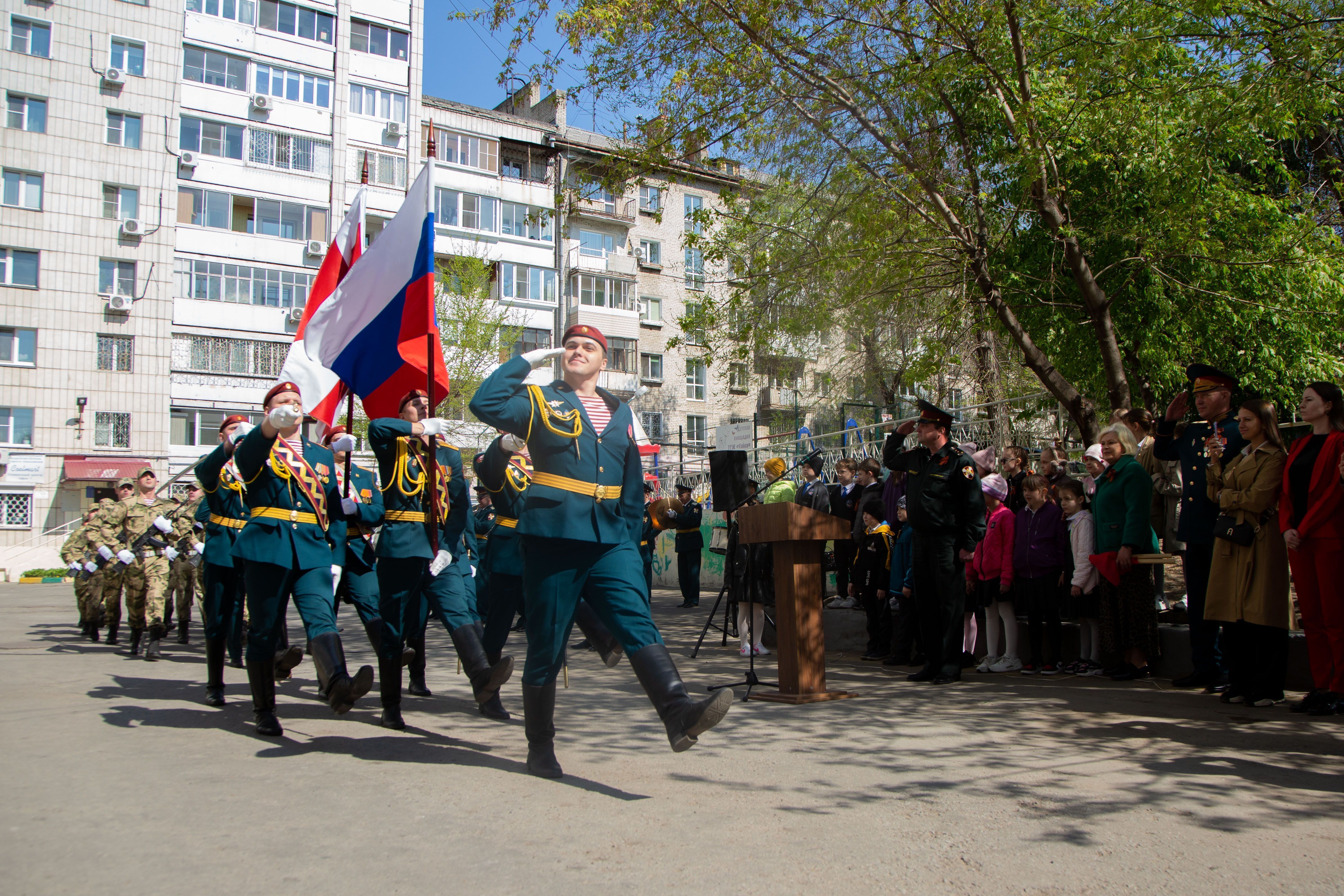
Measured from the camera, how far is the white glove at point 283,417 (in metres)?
5.69

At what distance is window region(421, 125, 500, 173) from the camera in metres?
45.0

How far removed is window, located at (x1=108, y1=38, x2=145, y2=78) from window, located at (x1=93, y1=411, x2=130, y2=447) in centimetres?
1332

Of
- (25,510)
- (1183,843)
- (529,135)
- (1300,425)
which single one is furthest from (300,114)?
(1183,843)

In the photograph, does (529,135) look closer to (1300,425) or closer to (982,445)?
(982,445)

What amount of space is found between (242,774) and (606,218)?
44963mm

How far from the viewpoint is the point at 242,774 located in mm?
5309

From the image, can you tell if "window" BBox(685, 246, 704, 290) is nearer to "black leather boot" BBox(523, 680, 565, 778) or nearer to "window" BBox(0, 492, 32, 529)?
"window" BBox(0, 492, 32, 529)

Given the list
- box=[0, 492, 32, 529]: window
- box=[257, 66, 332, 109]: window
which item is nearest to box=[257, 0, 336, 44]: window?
box=[257, 66, 332, 109]: window

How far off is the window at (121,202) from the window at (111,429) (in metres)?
7.67

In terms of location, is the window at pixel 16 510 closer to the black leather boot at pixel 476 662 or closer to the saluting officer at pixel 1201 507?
the black leather boot at pixel 476 662

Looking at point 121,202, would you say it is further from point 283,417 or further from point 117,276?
point 283,417

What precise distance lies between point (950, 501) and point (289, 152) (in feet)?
133

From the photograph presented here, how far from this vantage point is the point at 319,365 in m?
8.89

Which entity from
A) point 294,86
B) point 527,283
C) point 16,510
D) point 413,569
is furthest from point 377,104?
point 413,569
